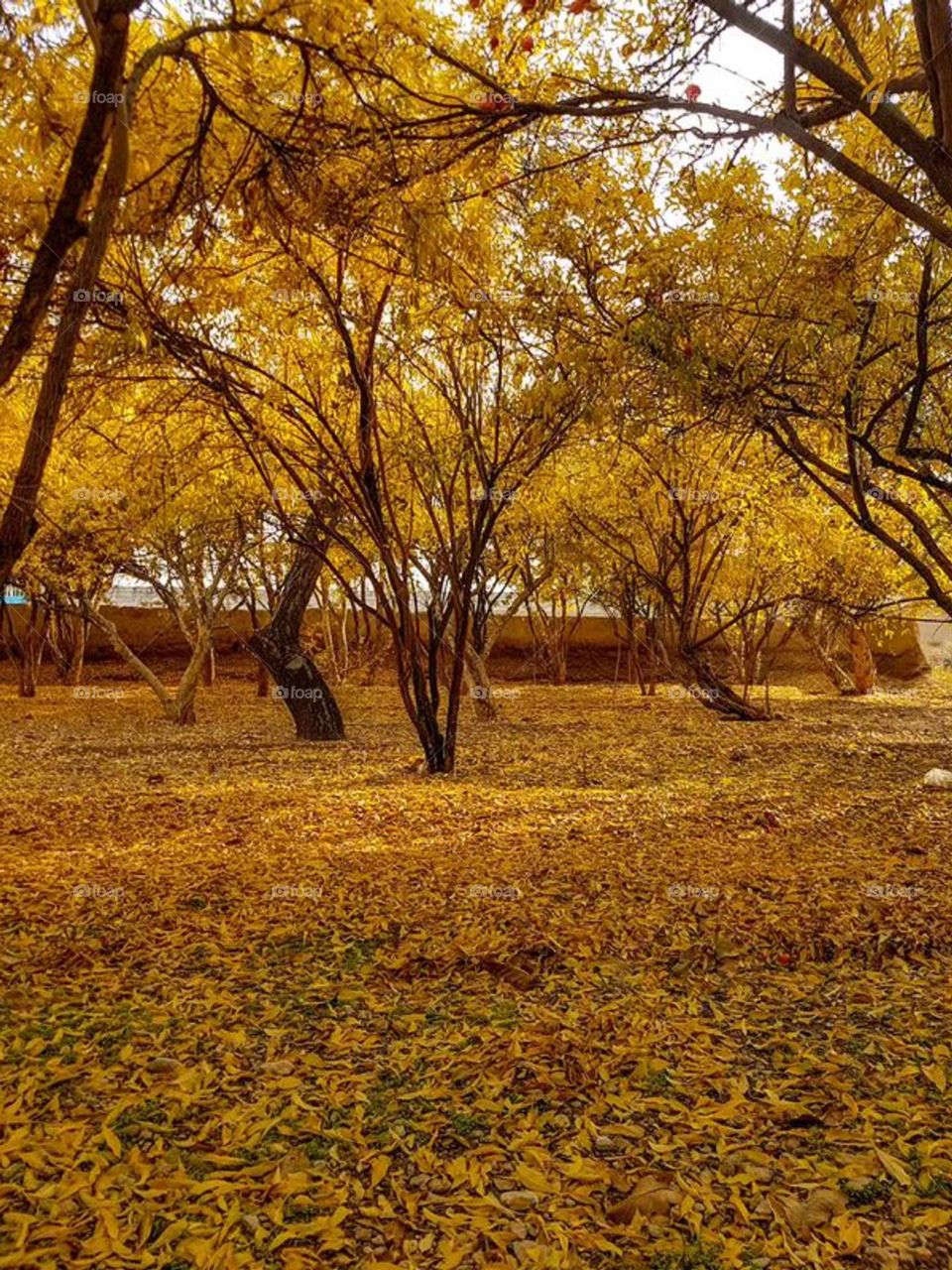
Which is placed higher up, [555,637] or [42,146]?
[42,146]

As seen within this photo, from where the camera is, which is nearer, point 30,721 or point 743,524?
point 743,524

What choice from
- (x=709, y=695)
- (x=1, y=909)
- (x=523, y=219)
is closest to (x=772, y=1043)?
(x=1, y=909)

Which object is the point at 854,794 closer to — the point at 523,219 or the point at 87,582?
the point at 523,219

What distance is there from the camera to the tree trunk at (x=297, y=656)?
1044 cm

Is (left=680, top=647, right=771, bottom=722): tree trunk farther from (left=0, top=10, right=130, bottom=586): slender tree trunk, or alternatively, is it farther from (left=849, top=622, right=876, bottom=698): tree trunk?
(left=0, top=10, right=130, bottom=586): slender tree trunk

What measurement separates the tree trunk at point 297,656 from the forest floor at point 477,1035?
4002 millimetres

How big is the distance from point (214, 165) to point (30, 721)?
1129cm

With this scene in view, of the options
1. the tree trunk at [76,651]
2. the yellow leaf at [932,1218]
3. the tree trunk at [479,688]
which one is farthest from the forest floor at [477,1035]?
the tree trunk at [76,651]

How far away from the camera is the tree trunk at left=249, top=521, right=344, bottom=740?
411 inches

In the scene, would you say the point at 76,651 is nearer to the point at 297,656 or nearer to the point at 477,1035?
the point at 297,656

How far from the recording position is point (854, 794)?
6930 millimetres

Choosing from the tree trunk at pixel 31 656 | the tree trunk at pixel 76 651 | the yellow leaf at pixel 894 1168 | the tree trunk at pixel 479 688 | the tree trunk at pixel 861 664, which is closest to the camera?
the yellow leaf at pixel 894 1168

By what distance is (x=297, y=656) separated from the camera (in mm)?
10555

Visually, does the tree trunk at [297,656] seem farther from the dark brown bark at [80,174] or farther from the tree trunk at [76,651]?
the tree trunk at [76,651]
